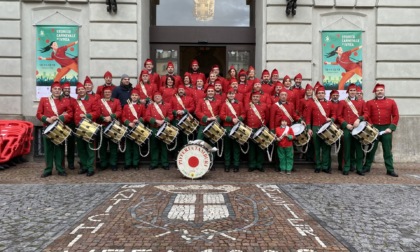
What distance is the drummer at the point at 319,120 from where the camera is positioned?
392 inches

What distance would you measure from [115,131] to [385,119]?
21.6ft

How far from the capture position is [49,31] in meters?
12.2

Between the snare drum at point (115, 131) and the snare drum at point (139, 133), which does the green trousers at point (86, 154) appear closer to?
the snare drum at point (115, 131)

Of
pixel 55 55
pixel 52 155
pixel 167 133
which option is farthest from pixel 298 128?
pixel 55 55

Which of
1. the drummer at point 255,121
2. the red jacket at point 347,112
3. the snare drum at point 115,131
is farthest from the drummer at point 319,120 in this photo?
the snare drum at point 115,131

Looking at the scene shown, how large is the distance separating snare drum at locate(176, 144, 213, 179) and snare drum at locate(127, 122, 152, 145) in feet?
4.23

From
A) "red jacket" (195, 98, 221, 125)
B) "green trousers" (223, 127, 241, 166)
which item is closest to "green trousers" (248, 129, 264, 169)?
"green trousers" (223, 127, 241, 166)

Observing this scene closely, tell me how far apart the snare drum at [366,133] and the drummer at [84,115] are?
6.27m

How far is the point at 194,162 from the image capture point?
8758mm

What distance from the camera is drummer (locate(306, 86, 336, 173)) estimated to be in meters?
9.95

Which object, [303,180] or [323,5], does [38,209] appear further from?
[323,5]

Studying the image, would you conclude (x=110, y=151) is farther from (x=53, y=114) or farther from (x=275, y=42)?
(x=275, y=42)

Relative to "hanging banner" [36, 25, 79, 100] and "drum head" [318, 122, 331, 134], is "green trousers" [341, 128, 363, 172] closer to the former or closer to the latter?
"drum head" [318, 122, 331, 134]

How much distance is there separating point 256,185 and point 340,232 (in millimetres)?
3112
